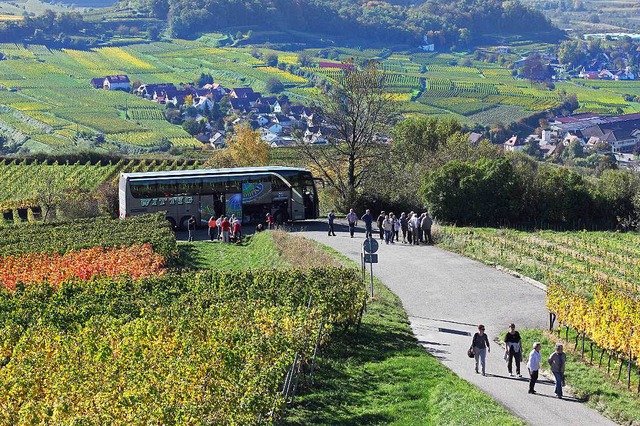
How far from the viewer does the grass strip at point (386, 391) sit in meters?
18.4

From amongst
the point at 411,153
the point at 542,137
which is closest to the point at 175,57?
the point at 542,137

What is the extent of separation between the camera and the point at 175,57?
646 feet

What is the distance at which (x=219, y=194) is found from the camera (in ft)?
146

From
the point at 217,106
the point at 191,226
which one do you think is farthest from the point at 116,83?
the point at 191,226

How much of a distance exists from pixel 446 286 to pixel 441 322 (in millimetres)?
4043

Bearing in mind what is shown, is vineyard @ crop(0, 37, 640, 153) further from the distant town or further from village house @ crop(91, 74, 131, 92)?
the distant town

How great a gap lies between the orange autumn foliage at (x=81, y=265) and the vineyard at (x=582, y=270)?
11.3 meters

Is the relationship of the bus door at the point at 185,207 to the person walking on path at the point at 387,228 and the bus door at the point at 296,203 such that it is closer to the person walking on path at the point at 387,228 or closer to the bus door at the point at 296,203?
the bus door at the point at 296,203

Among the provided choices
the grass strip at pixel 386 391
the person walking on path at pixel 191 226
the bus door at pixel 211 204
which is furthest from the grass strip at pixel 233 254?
the grass strip at pixel 386 391

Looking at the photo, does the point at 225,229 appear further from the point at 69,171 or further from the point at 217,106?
the point at 217,106

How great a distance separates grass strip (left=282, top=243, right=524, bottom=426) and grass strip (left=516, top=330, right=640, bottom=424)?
2.10 meters

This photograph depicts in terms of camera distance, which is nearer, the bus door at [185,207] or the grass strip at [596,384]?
the grass strip at [596,384]

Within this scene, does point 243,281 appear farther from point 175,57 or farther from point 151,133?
point 175,57

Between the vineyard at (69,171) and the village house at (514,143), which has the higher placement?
the village house at (514,143)
